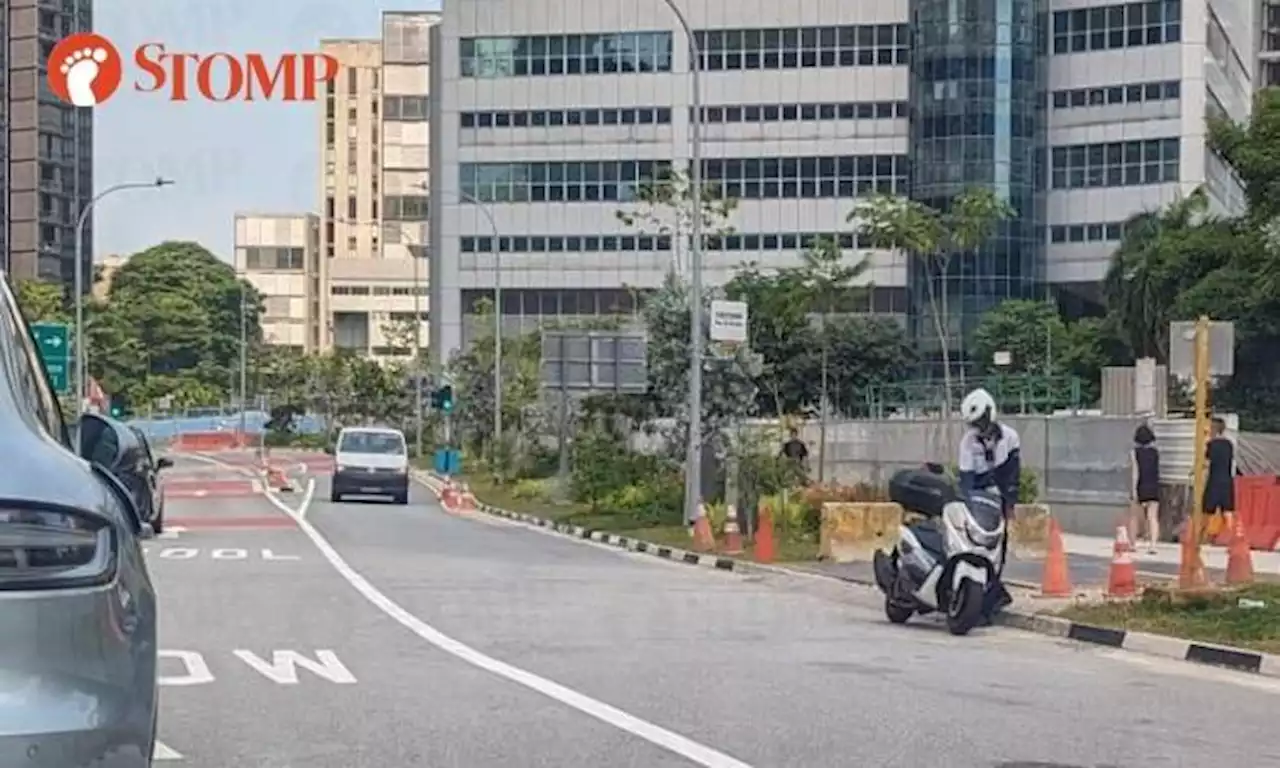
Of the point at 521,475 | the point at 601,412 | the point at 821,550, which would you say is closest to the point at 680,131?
the point at 521,475

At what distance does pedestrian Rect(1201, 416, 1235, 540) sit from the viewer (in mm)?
23203

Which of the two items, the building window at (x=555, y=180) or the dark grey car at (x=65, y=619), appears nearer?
the dark grey car at (x=65, y=619)

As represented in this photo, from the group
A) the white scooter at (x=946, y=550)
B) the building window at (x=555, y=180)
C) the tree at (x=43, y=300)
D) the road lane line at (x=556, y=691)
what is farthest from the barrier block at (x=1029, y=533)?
the building window at (x=555, y=180)

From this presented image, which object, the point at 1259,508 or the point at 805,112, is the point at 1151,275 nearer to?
the point at 1259,508

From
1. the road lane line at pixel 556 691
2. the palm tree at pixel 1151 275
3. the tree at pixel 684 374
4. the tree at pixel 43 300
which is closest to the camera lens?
the road lane line at pixel 556 691

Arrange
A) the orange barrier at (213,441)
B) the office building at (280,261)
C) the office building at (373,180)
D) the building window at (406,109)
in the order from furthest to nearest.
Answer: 1. the office building at (280,261)
2. the building window at (406,109)
3. the office building at (373,180)
4. the orange barrier at (213,441)

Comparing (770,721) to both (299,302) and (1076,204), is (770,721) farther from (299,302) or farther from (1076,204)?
(299,302)

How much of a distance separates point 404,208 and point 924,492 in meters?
122

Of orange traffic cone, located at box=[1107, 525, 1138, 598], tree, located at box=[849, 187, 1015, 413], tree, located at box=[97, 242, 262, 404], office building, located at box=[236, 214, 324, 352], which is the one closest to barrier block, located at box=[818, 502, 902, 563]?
orange traffic cone, located at box=[1107, 525, 1138, 598]

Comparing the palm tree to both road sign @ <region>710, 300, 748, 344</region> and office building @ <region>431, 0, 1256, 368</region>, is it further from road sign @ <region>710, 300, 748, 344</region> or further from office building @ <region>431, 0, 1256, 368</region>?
road sign @ <region>710, 300, 748, 344</region>

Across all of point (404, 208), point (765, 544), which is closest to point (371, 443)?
point (765, 544)

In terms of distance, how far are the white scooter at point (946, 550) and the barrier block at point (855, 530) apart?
7.45 meters

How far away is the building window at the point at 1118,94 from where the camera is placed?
7719 centimetres

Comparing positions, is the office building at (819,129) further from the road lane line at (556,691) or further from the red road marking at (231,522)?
the road lane line at (556,691)
